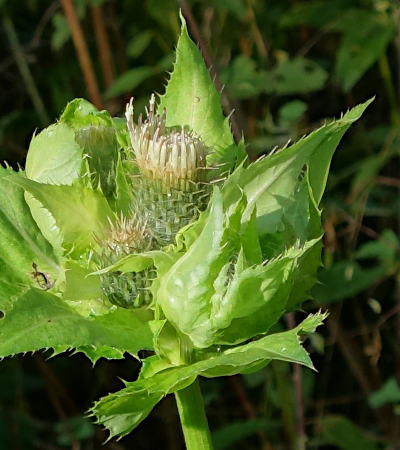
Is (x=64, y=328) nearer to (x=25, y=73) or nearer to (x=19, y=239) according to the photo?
(x=19, y=239)

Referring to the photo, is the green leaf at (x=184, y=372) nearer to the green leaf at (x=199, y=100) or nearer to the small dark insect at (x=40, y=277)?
the small dark insect at (x=40, y=277)

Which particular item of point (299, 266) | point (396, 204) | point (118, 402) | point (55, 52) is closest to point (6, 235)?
point (118, 402)

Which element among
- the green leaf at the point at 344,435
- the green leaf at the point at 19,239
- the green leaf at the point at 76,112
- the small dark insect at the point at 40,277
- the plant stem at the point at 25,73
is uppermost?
the green leaf at the point at 76,112

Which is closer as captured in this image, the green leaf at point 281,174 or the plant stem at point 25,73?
the green leaf at point 281,174

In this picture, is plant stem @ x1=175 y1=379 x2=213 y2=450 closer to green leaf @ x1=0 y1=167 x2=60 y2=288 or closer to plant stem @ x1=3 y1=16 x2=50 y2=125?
green leaf @ x1=0 y1=167 x2=60 y2=288

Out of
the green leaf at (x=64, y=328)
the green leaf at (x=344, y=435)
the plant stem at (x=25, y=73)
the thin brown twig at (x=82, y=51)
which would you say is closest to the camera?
the green leaf at (x=64, y=328)

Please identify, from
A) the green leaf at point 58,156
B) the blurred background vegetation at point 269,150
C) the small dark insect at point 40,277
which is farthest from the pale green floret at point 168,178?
the blurred background vegetation at point 269,150

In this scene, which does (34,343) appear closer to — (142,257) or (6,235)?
(142,257)

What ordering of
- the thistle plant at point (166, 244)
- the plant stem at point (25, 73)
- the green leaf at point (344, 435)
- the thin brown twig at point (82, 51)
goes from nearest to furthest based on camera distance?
the thistle plant at point (166, 244)
the green leaf at point (344, 435)
the thin brown twig at point (82, 51)
the plant stem at point (25, 73)
